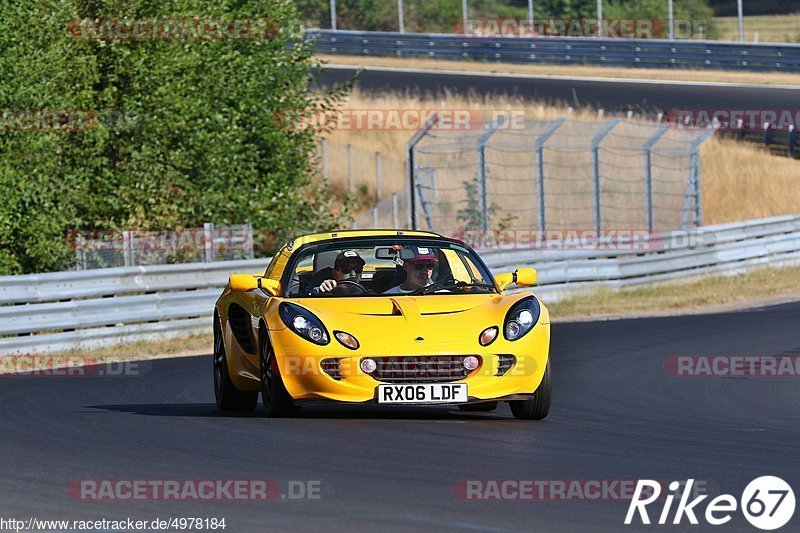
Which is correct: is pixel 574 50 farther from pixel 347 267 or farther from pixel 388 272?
pixel 347 267

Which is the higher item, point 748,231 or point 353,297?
point 353,297

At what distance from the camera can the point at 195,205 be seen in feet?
77.2

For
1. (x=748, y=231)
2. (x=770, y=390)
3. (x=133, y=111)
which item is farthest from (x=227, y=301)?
(x=748, y=231)

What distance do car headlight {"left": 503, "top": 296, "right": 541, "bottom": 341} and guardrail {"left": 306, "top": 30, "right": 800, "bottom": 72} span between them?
117 ft

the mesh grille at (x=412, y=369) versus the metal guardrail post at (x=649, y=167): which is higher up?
the mesh grille at (x=412, y=369)

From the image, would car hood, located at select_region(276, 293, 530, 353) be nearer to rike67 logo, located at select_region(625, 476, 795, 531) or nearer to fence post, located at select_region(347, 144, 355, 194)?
rike67 logo, located at select_region(625, 476, 795, 531)

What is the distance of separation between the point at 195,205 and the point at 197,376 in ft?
30.2

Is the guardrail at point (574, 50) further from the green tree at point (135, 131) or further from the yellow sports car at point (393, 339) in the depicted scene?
the yellow sports car at point (393, 339)

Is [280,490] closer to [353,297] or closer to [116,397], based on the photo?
[353,297]

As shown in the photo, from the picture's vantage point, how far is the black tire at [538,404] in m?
9.82

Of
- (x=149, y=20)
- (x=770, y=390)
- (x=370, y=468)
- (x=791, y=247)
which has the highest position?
(x=149, y=20)

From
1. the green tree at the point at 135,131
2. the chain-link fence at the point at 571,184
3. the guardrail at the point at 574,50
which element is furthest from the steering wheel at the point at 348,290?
the guardrail at the point at 574,50

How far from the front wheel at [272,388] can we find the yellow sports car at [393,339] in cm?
1

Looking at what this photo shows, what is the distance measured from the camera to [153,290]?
19141 millimetres
